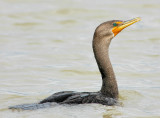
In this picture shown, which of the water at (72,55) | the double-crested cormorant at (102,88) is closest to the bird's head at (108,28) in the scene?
the double-crested cormorant at (102,88)

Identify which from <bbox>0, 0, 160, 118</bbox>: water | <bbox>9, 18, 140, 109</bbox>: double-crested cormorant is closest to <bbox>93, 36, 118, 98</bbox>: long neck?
<bbox>9, 18, 140, 109</bbox>: double-crested cormorant

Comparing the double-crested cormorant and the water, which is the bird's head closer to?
the double-crested cormorant

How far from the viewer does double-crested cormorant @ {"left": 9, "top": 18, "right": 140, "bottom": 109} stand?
8312 mm

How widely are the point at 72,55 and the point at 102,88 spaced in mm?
4922

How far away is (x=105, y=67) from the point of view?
8961 mm

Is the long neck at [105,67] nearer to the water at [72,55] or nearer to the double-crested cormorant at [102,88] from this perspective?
the double-crested cormorant at [102,88]

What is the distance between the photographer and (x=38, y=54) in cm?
1377

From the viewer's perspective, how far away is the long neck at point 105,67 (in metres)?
8.77

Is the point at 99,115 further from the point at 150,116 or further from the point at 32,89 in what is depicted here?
the point at 32,89

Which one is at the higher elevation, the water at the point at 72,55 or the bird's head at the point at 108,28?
the bird's head at the point at 108,28

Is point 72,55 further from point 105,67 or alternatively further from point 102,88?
point 102,88

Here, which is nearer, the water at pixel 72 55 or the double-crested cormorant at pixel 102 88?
the double-crested cormorant at pixel 102 88

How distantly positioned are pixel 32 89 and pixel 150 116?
297 centimetres

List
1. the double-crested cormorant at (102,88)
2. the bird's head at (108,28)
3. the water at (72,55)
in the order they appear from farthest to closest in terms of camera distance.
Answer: the water at (72,55) < the bird's head at (108,28) < the double-crested cormorant at (102,88)
